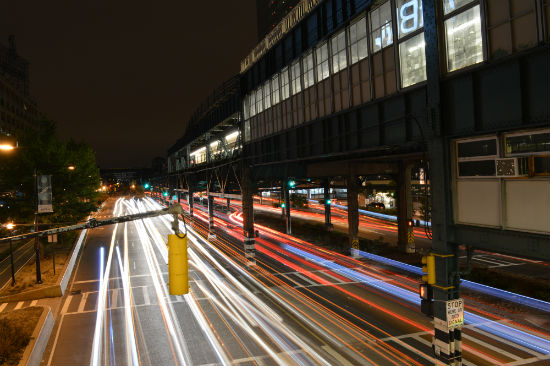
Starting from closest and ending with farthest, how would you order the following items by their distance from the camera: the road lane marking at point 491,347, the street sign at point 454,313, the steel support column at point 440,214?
the street sign at point 454,313
the steel support column at point 440,214
the road lane marking at point 491,347

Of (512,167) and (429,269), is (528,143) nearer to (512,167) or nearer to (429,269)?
(512,167)

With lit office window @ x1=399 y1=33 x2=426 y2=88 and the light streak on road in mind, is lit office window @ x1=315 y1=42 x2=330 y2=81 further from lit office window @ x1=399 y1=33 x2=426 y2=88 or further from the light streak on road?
the light streak on road

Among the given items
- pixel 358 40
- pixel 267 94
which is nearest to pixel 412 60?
pixel 358 40

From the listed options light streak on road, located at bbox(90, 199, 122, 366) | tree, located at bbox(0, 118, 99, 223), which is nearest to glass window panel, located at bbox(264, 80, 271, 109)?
tree, located at bbox(0, 118, 99, 223)

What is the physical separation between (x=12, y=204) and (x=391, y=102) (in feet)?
88.2

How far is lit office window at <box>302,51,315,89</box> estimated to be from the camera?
2172 cm

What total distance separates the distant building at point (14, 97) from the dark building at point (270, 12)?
85972 mm

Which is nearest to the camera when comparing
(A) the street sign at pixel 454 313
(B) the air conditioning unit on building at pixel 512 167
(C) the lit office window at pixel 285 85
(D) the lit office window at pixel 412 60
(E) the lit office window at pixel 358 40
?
(B) the air conditioning unit on building at pixel 512 167

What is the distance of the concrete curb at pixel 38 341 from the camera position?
37.2 ft

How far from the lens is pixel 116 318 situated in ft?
53.5

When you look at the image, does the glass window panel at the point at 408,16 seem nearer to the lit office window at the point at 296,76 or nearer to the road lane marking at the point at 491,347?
the lit office window at the point at 296,76

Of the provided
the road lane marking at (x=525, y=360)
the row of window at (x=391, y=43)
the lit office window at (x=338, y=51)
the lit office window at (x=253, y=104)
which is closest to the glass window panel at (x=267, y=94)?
the row of window at (x=391, y=43)

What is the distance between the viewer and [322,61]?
67.3 feet

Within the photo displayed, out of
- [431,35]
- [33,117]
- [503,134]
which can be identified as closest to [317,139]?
[431,35]
